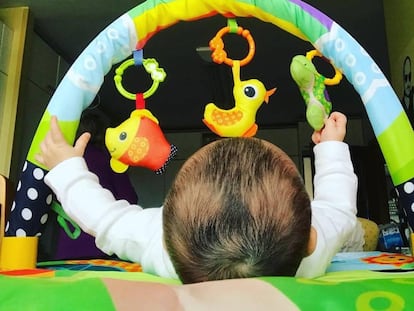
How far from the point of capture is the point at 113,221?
0.49 meters

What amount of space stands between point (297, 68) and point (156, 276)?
34cm

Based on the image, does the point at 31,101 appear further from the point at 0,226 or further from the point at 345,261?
the point at 345,261

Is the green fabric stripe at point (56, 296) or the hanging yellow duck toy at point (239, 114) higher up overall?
the hanging yellow duck toy at point (239, 114)

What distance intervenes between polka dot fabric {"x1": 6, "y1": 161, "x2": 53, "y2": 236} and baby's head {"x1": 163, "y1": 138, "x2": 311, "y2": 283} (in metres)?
0.34

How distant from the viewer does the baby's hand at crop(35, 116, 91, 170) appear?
570 mm

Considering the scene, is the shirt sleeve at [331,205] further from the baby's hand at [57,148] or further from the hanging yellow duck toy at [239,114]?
the baby's hand at [57,148]

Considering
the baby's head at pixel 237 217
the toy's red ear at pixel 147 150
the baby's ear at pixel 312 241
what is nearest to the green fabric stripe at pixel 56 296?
the baby's head at pixel 237 217

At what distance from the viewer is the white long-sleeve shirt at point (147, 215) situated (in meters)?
0.46

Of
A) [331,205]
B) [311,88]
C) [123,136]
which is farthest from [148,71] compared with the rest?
[331,205]

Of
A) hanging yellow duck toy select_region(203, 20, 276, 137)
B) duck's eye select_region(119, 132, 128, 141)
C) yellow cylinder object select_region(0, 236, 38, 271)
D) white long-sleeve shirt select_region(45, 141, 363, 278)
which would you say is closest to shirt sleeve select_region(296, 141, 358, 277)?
white long-sleeve shirt select_region(45, 141, 363, 278)

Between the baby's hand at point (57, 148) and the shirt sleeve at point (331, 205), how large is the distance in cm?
28

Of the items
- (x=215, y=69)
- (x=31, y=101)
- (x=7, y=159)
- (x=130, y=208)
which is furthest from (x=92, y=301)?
(x=215, y=69)

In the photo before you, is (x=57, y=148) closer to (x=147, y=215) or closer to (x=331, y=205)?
(x=147, y=215)

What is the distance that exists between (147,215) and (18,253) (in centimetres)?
22
